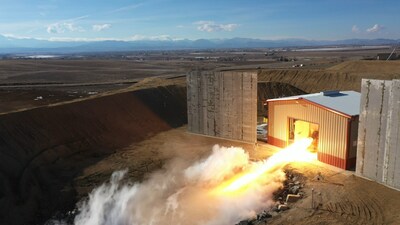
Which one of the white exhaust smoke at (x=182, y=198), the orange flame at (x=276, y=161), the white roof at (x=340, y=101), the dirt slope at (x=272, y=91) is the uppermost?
the white roof at (x=340, y=101)

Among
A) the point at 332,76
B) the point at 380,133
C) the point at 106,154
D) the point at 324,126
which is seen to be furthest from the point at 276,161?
the point at 332,76

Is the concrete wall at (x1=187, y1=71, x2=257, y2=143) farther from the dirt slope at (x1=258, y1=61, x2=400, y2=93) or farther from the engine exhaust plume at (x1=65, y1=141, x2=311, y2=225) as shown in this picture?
the dirt slope at (x1=258, y1=61, x2=400, y2=93)

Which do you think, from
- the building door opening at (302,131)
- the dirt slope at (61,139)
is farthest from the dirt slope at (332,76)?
the building door opening at (302,131)

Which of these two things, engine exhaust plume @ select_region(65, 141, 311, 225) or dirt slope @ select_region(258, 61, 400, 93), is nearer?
engine exhaust plume @ select_region(65, 141, 311, 225)

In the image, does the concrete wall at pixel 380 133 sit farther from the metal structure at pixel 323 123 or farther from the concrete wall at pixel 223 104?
the concrete wall at pixel 223 104

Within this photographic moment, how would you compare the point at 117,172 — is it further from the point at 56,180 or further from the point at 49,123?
the point at 49,123

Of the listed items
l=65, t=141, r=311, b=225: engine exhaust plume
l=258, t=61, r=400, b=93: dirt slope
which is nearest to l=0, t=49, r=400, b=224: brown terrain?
l=65, t=141, r=311, b=225: engine exhaust plume
